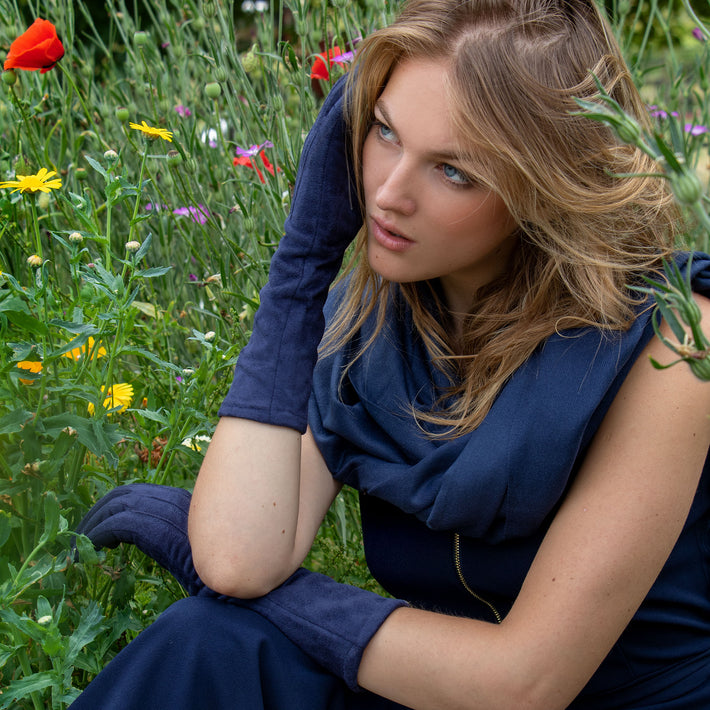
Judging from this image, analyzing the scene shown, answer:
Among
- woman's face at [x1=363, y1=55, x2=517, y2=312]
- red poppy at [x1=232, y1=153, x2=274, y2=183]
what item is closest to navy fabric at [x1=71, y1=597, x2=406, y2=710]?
woman's face at [x1=363, y1=55, x2=517, y2=312]

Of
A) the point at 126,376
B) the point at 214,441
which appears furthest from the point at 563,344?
the point at 126,376

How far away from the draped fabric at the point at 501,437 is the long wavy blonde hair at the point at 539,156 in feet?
0.10

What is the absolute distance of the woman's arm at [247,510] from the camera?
3.70 ft

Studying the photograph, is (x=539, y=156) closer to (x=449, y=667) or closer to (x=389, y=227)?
(x=389, y=227)

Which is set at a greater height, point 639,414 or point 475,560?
point 639,414

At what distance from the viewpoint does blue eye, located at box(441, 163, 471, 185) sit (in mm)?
1036

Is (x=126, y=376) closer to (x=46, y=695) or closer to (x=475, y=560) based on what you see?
(x=46, y=695)

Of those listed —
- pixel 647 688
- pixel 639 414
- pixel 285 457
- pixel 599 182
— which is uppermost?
pixel 599 182

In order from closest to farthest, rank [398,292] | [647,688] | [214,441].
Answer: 1. [647,688]
2. [214,441]
3. [398,292]

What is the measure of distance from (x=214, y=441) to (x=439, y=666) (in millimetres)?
420

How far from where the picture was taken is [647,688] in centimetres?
109

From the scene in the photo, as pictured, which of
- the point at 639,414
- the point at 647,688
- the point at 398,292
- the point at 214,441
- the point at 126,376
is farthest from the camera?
the point at 126,376

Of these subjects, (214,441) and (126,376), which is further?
(126,376)

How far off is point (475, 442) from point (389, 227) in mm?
276
